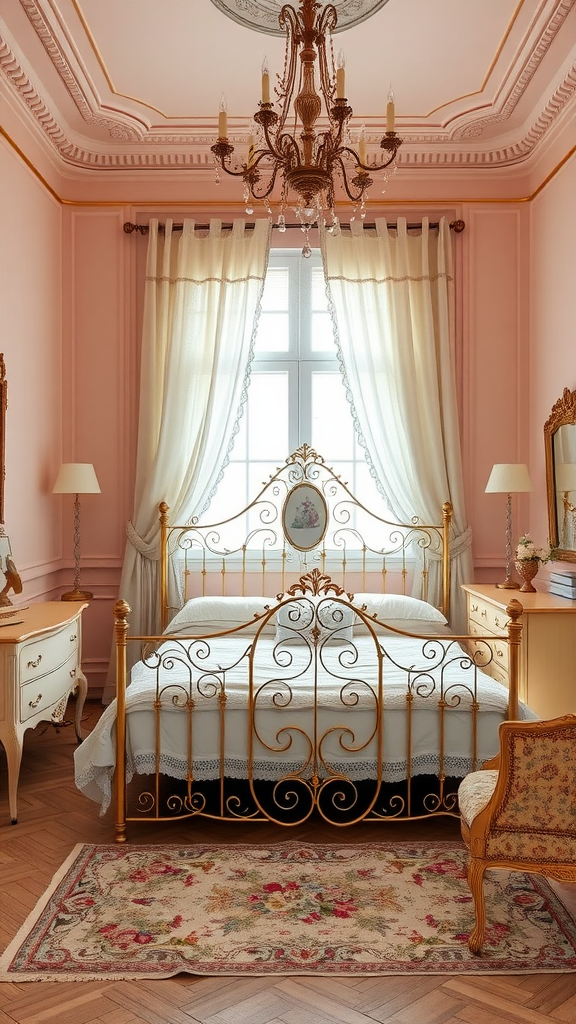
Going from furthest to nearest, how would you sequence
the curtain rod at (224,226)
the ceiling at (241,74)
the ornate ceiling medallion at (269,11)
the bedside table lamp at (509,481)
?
the curtain rod at (224,226) < the bedside table lamp at (509,481) < the ceiling at (241,74) < the ornate ceiling medallion at (269,11)

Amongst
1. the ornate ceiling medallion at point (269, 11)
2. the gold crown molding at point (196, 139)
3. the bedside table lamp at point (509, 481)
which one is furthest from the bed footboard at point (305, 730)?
the gold crown molding at point (196, 139)

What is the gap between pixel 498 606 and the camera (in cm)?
442

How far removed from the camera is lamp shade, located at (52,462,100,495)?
5.08 metres

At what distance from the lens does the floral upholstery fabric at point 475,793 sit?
2.56 metres

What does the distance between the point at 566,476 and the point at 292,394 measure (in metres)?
1.89

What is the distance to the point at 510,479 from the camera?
4996 millimetres

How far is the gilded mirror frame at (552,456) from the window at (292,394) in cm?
117

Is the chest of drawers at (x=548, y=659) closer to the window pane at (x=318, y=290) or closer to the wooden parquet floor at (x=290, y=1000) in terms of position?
the wooden parquet floor at (x=290, y=1000)

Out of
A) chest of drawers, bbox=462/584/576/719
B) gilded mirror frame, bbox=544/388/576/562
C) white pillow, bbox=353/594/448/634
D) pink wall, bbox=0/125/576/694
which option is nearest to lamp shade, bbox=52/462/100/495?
pink wall, bbox=0/125/576/694

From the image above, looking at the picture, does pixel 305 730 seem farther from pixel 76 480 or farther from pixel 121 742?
pixel 76 480

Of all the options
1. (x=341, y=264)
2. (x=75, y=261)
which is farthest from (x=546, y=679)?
(x=75, y=261)

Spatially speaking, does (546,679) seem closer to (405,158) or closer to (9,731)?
(9,731)

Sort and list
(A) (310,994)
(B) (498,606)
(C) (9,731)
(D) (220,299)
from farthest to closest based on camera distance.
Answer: (D) (220,299) < (B) (498,606) < (C) (9,731) < (A) (310,994)

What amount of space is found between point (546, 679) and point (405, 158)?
344 centimetres
